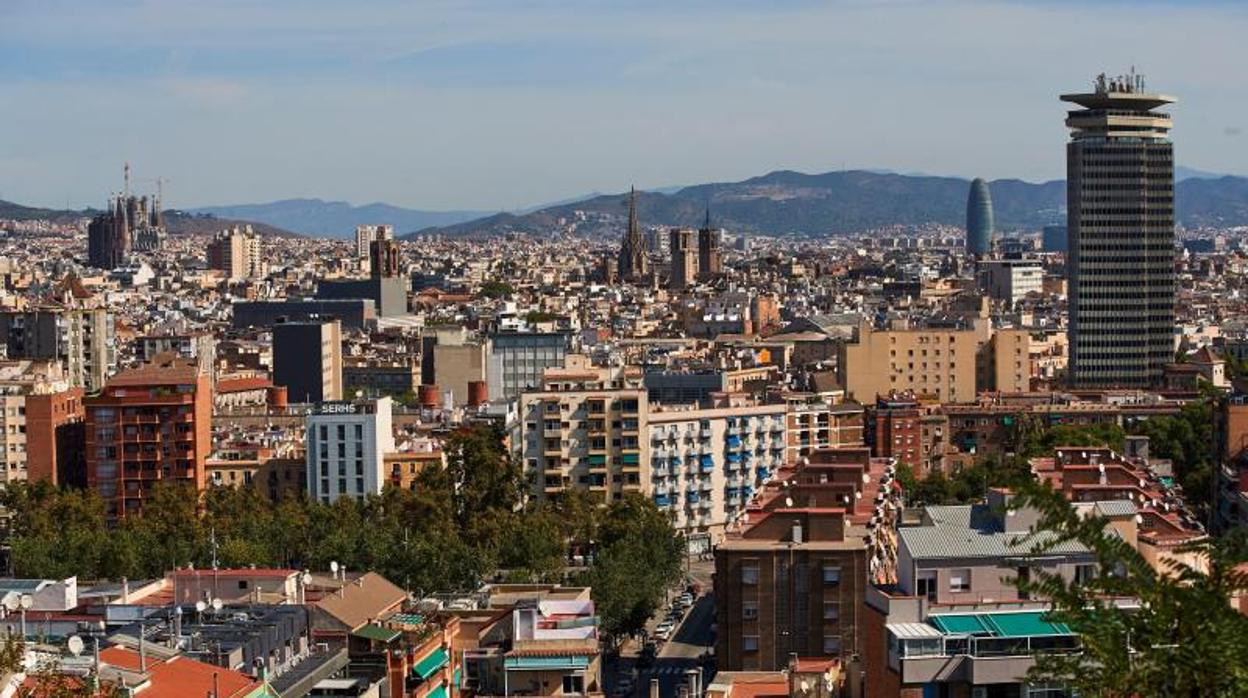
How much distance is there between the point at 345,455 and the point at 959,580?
128ft

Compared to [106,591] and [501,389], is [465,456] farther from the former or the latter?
[501,389]

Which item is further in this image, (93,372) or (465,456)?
(93,372)

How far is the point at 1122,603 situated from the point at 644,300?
466 feet

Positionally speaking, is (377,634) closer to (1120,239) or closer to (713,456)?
(713,456)

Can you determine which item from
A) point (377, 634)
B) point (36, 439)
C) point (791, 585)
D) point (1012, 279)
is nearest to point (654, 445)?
point (36, 439)

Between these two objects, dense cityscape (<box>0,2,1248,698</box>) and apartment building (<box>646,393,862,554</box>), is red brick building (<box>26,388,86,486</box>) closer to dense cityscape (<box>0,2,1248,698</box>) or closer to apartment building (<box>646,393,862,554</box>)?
dense cityscape (<box>0,2,1248,698</box>)

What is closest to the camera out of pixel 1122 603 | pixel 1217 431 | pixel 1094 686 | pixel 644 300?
pixel 1094 686

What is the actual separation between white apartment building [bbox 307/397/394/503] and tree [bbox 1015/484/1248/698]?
5083 cm

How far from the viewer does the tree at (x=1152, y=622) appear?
465 inches

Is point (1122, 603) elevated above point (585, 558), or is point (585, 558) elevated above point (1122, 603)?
point (1122, 603)

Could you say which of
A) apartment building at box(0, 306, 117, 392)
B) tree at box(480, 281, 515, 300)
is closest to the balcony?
apartment building at box(0, 306, 117, 392)

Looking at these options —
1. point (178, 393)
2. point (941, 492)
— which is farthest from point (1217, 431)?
point (178, 393)

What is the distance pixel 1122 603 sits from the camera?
72.0 feet

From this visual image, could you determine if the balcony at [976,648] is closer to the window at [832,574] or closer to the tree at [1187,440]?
the window at [832,574]
